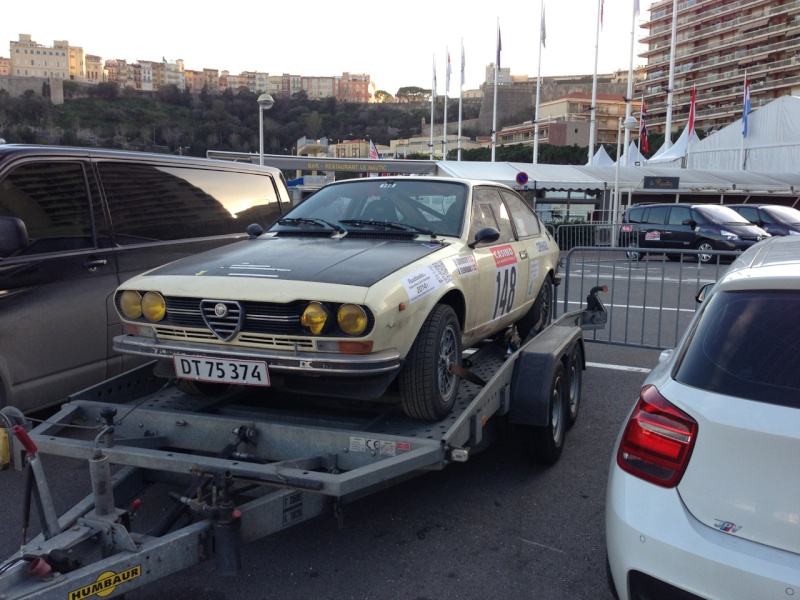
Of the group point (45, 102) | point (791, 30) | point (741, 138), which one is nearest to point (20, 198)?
point (741, 138)

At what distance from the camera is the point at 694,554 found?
2.13 metres

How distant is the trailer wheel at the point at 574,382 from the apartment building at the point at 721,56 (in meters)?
86.8

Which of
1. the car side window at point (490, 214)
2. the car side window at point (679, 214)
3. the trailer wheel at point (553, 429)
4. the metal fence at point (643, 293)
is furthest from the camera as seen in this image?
the car side window at point (679, 214)

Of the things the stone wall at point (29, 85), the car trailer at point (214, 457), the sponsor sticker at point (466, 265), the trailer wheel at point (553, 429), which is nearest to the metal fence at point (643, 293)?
the trailer wheel at point (553, 429)

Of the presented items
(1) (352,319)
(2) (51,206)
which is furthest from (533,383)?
(2) (51,206)

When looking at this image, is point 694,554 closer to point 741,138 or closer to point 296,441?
point 296,441

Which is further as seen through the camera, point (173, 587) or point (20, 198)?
point (20, 198)

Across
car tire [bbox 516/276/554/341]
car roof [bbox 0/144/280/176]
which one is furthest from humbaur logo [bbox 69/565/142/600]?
car tire [bbox 516/276/554/341]

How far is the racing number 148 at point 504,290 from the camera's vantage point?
4.86 meters

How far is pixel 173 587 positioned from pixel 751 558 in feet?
7.91

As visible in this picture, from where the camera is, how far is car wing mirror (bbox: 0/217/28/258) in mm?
3930

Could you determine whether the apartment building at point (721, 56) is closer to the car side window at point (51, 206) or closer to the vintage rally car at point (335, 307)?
the vintage rally car at point (335, 307)

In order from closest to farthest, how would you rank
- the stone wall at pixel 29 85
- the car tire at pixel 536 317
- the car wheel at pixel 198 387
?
the car wheel at pixel 198 387
the car tire at pixel 536 317
the stone wall at pixel 29 85

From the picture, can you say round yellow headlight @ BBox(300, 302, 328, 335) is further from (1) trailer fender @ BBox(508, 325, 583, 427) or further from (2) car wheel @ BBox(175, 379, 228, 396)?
(1) trailer fender @ BBox(508, 325, 583, 427)
